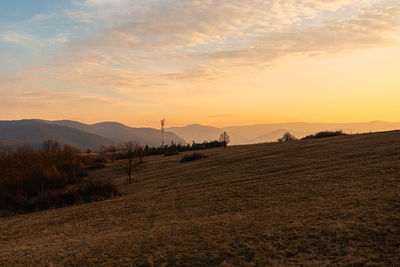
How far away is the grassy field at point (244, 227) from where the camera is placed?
870cm

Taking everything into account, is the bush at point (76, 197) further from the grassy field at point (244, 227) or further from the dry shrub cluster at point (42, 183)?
the grassy field at point (244, 227)

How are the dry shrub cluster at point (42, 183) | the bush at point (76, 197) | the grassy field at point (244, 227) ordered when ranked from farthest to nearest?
the dry shrub cluster at point (42, 183)
the bush at point (76, 197)
the grassy field at point (244, 227)

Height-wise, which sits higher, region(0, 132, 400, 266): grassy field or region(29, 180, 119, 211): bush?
region(0, 132, 400, 266): grassy field

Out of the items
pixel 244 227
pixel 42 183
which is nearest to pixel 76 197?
pixel 42 183

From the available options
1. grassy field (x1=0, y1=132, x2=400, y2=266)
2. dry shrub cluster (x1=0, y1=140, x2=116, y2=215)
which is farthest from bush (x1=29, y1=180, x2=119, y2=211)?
grassy field (x1=0, y1=132, x2=400, y2=266)

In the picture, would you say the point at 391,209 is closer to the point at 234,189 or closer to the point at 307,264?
the point at 307,264

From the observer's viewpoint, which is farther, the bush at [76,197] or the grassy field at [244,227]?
the bush at [76,197]

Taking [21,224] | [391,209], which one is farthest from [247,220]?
[21,224]

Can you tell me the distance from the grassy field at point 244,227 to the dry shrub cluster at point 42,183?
21.9 ft

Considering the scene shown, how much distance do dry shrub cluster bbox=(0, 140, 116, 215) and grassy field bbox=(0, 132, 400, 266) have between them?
6670 millimetres

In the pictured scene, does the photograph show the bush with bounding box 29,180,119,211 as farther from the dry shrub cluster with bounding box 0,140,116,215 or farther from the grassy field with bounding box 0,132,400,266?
the grassy field with bounding box 0,132,400,266

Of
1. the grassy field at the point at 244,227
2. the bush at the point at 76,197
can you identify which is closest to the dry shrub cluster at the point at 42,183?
the bush at the point at 76,197

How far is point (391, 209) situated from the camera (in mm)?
10484

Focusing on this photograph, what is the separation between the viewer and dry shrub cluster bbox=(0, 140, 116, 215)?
25.2 metres
